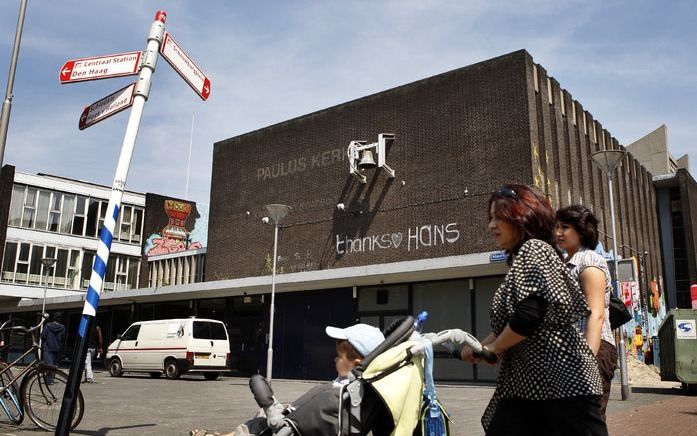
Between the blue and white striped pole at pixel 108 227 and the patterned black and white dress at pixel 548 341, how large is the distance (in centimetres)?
411

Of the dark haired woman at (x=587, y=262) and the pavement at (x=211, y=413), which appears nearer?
the dark haired woman at (x=587, y=262)

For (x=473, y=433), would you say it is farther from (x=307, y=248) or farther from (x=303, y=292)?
(x=307, y=248)

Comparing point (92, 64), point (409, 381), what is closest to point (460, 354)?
point (409, 381)

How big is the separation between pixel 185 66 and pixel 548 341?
512 centimetres

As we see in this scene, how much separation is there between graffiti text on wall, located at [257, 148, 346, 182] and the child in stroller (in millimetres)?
23685

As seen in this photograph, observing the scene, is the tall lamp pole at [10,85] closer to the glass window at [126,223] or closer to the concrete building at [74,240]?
the concrete building at [74,240]

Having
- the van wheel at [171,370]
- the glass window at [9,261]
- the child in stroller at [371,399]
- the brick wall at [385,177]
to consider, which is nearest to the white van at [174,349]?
the van wheel at [171,370]

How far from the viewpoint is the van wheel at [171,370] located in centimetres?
2052

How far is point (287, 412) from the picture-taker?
352cm

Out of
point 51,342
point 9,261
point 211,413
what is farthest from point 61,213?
point 211,413

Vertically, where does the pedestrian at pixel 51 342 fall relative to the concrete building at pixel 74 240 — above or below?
below

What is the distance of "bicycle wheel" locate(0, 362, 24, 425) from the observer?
24.3 feet

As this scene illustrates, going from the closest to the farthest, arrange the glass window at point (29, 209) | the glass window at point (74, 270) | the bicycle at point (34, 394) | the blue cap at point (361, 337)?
the blue cap at point (361, 337) < the bicycle at point (34, 394) < the glass window at point (29, 209) < the glass window at point (74, 270)

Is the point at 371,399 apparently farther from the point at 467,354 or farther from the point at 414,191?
the point at 414,191
